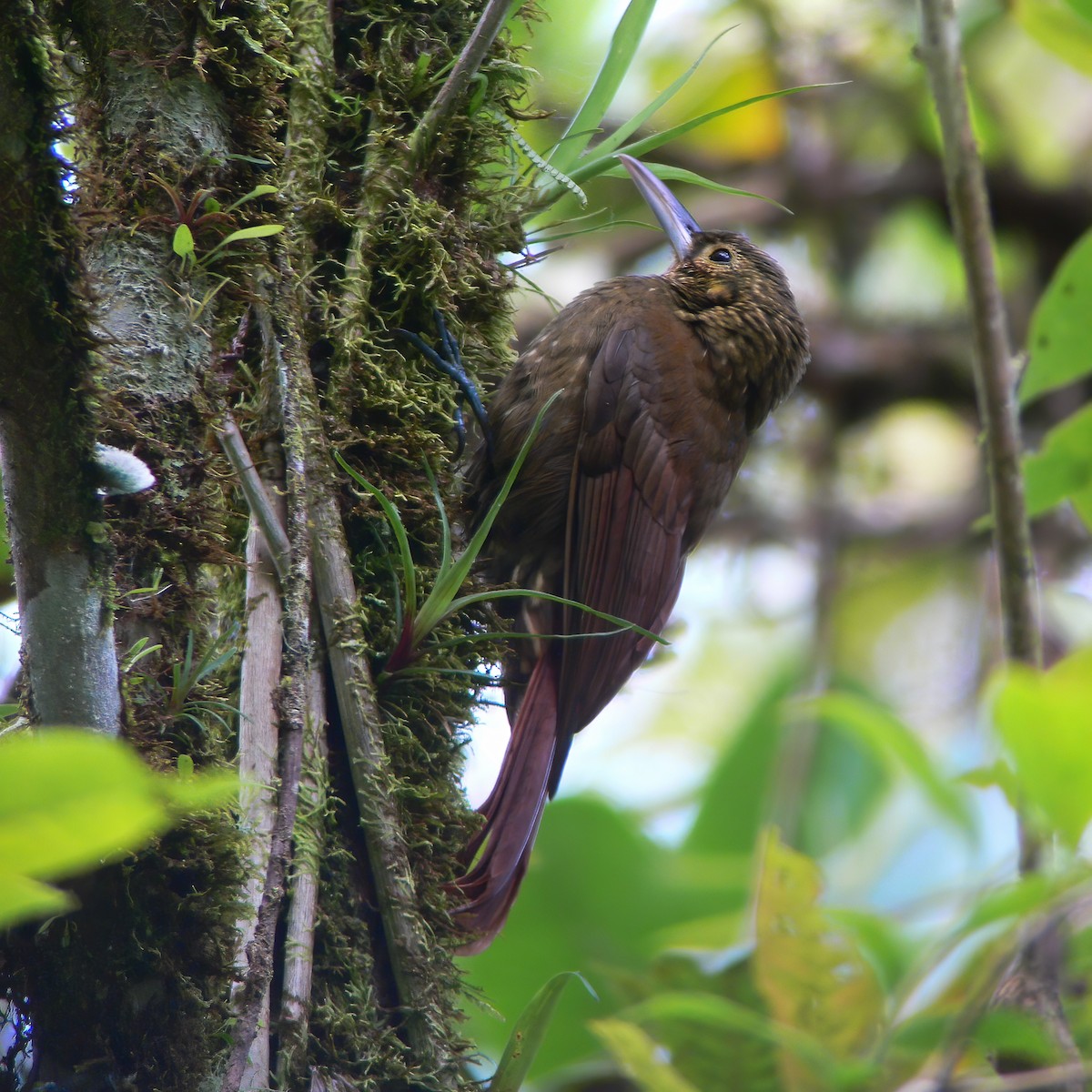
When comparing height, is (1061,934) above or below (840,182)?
below

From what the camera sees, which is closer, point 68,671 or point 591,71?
point 68,671

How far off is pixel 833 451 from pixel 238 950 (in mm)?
3545

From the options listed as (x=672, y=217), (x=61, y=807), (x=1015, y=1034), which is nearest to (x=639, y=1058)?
(x=1015, y=1034)

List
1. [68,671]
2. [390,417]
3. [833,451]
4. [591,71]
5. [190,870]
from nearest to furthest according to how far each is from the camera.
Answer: [68,671] < [190,870] < [390,417] < [591,71] < [833,451]

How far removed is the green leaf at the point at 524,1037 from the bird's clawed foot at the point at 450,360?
83 centimetres

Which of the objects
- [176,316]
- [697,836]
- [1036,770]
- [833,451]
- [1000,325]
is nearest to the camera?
[1036,770]

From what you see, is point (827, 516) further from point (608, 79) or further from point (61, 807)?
point (61, 807)

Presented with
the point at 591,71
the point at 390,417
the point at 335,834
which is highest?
the point at 591,71

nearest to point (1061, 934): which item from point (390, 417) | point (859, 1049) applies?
point (859, 1049)

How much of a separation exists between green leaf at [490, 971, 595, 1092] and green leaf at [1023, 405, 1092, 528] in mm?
828

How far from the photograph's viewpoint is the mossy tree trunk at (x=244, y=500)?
963 mm

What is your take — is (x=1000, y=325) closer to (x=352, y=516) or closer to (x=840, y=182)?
(x=352, y=516)

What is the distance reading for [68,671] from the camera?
0.99 meters

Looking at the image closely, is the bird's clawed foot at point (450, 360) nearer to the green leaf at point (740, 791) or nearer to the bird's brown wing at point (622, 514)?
the bird's brown wing at point (622, 514)
